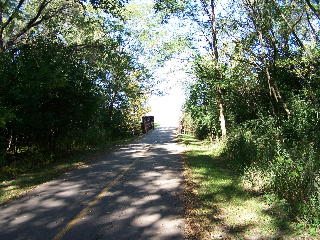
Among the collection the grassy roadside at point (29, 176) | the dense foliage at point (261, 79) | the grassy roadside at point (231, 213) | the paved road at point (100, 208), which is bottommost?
the grassy roadside at point (231, 213)

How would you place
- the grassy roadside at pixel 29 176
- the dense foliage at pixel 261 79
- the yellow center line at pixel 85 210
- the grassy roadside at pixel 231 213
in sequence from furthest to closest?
the dense foliage at pixel 261 79 < the grassy roadside at pixel 29 176 < the yellow center line at pixel 85 210 < the grassy roadside at pixel 231 213

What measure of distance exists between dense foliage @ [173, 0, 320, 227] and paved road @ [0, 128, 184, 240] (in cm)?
283

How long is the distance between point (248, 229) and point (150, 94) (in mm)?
36777

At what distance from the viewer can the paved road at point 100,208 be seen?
5.96 metres

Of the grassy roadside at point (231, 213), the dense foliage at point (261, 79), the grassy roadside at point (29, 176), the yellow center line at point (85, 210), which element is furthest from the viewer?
the dense foliage at point (261, 79)

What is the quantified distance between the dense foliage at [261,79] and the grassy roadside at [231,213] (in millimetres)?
857

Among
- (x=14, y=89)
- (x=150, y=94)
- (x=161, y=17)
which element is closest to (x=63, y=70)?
(x=14, y=89)

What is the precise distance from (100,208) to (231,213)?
299 cm

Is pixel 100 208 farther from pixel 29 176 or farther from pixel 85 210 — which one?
pixel 29 176

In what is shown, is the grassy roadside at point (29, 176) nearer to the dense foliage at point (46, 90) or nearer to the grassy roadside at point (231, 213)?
the dense foliage at point (46, 90)

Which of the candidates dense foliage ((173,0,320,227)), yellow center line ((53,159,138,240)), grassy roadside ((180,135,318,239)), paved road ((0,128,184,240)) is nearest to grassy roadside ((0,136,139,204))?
paved road ((0,128,184,240))

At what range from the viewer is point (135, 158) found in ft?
51.2

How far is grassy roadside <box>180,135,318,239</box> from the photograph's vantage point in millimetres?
5727

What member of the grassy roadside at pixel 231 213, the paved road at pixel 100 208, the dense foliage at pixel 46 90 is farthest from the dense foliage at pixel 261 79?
the dense foliage at pixel 46 90
